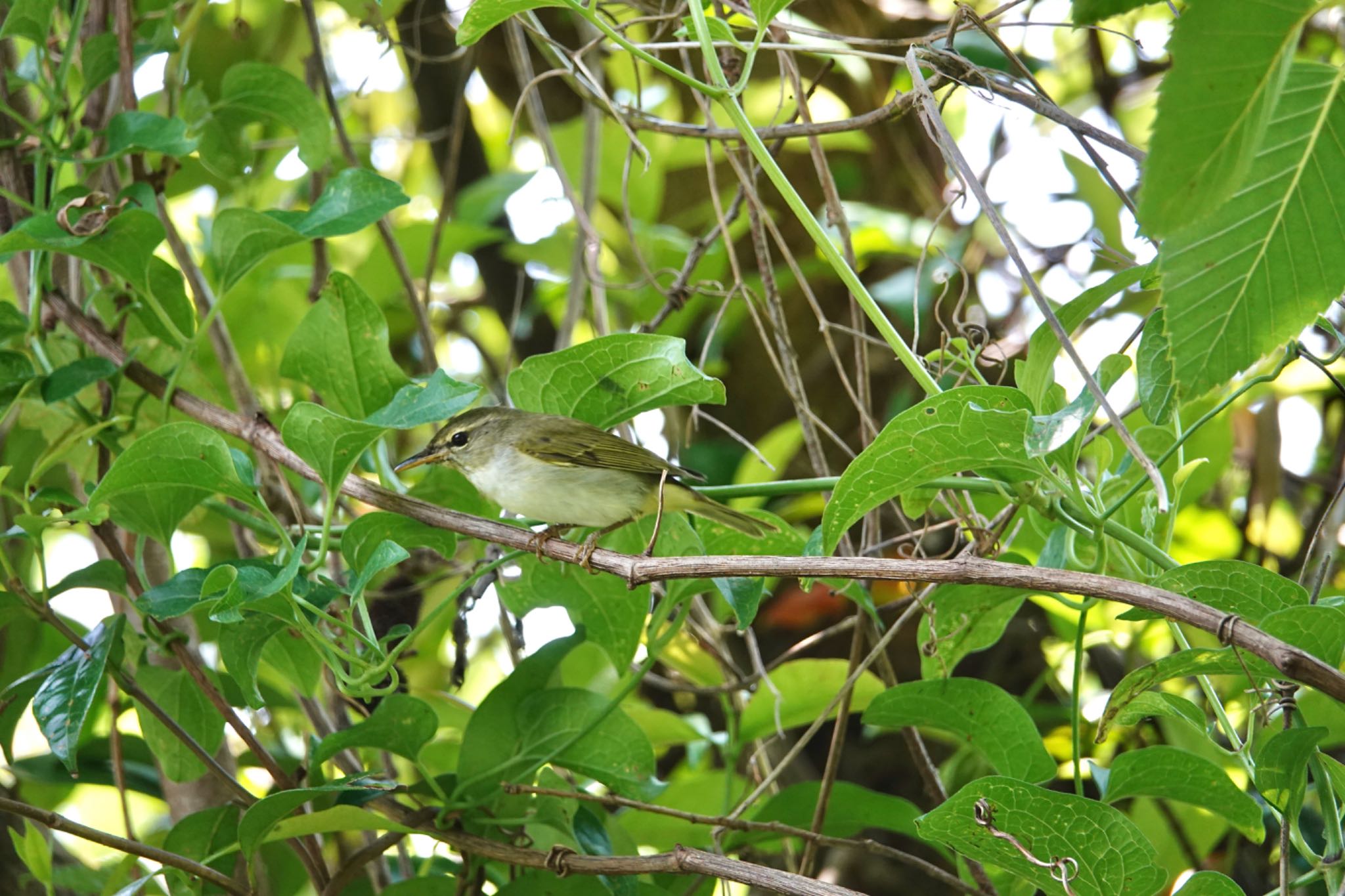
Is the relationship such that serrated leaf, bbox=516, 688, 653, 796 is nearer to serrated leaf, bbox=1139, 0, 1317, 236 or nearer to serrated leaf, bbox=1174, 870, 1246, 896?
serrated leaf, bbox=1174, 870, 1246, 896

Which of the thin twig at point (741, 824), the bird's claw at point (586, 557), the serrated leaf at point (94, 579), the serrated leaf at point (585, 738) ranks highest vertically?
the serrated leaf at point (94, 579)

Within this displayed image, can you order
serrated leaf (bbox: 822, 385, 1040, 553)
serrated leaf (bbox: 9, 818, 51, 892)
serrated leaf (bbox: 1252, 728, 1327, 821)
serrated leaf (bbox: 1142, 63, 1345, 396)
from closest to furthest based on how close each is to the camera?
serrated leaf (bbox: 1142, 63, 1345, 396), serrated leaf (bbox: 822, 385, 1040, 553), serrated leaf (bbox: 1252, 728, 1327, 821), serrated leaf (bbox: 9, 818, 51, 892)

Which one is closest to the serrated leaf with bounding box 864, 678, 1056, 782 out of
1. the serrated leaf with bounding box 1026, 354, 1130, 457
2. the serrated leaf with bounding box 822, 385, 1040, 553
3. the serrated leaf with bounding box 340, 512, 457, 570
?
the serrated leaf with bounding box 822, 385, 1040, 553

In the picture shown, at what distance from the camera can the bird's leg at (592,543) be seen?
186 centimetres

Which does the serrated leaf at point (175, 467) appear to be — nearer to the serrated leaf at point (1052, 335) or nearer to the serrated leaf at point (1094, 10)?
the serrated leaf at point (1052, 335)

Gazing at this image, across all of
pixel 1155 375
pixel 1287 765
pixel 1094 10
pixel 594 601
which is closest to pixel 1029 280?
pixel 1155 375

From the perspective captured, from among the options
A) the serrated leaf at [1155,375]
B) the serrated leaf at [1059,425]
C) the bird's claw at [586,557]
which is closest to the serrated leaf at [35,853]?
the bird's claw at [586,557]

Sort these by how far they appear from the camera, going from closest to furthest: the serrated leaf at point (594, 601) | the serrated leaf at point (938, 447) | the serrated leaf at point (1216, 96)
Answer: the serrated leaf at point (1216, 96), the serrated leaf at point (938, 447), the serrated leaf at point (594, 601)

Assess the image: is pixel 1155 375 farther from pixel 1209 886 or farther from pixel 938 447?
pixel 1209 886

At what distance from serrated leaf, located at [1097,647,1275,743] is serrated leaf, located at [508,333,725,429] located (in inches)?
30.7

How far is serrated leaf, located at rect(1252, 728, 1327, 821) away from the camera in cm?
158

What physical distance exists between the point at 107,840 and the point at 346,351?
3.08 ft

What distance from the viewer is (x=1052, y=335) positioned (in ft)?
5.60

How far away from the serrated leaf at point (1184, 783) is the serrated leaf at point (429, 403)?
1.23 metres
